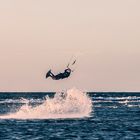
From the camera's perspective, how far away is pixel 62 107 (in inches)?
3848

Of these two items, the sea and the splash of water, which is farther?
the splash of water

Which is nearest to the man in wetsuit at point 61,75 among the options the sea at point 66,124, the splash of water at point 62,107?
the sea at point 66,124

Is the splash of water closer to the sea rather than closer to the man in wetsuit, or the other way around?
the sea

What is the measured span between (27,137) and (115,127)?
48.1 feet

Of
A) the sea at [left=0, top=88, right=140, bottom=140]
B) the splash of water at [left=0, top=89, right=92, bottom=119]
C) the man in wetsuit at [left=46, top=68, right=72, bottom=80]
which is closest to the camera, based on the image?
the sea at [left=0, top=88, right=140, bottom=140]

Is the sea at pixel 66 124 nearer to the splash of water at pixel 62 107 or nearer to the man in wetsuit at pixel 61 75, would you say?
the splash of water at pixel 62 107

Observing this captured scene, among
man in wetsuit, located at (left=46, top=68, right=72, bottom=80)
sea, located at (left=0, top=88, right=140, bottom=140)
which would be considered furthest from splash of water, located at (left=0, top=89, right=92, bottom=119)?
man in wetsuit, located at (left=46, top=68, right=72, bottom=80)

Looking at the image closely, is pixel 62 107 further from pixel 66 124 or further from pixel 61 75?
pixel 61 75

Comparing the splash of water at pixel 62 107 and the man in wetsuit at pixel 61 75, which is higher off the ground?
the man in wetsuit at pixel 61 75

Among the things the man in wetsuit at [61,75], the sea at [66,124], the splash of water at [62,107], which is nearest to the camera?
the sea at [66,124]

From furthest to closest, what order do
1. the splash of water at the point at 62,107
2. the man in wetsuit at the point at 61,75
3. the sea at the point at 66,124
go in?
1. the splash of water at the point at 62,107
2. the man in wetsuit at the point at 61,75
3. the sea at the point at 66,124

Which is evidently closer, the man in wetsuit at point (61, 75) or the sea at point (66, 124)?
the sea at point (66, 124)

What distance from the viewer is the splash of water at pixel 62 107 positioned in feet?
312

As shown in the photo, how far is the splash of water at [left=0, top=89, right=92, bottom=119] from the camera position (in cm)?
9522
